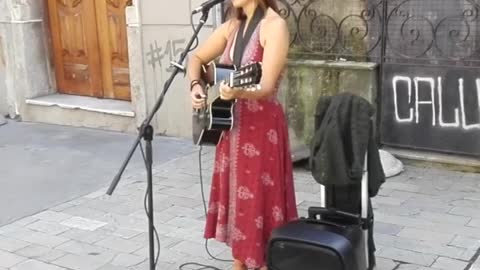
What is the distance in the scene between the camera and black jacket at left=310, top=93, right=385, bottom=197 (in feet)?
10.4

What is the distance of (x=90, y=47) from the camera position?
25.2 feet

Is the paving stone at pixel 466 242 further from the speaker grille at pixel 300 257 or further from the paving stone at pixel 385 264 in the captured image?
the speaker grille at pixel 300 257

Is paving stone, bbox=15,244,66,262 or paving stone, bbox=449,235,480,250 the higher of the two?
paving stone, bbox=449,235,480,250

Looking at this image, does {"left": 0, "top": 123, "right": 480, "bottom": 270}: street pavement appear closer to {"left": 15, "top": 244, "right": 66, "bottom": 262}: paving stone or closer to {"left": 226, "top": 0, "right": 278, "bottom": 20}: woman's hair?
{"left": 15, "top": 244, "right": 66, "bottom": 262}: paving stone

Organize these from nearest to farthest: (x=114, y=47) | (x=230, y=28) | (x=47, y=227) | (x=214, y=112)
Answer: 1. (x=214, y=112)
2. (x=230, y=28)
3. (x=47, y=227)
4. (x=114, y=47)

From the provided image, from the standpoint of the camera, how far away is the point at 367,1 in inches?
224

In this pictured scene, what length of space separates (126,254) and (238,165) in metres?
1.15

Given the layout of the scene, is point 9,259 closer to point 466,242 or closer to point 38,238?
point 38,238

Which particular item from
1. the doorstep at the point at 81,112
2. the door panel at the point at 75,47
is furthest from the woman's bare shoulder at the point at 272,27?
the door panel at the point at 75,47

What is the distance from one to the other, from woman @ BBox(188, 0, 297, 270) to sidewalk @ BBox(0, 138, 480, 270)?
0.52 meters

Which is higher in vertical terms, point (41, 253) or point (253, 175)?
point (253, 175)

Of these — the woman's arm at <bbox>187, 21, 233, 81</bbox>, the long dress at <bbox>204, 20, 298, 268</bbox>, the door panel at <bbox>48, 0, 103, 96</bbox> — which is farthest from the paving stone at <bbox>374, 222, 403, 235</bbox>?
the door panel at <bbox>48, 0, 103, 96</bbox>

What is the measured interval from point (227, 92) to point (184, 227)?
5.75ft

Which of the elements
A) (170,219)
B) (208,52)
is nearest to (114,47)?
(170,219)
